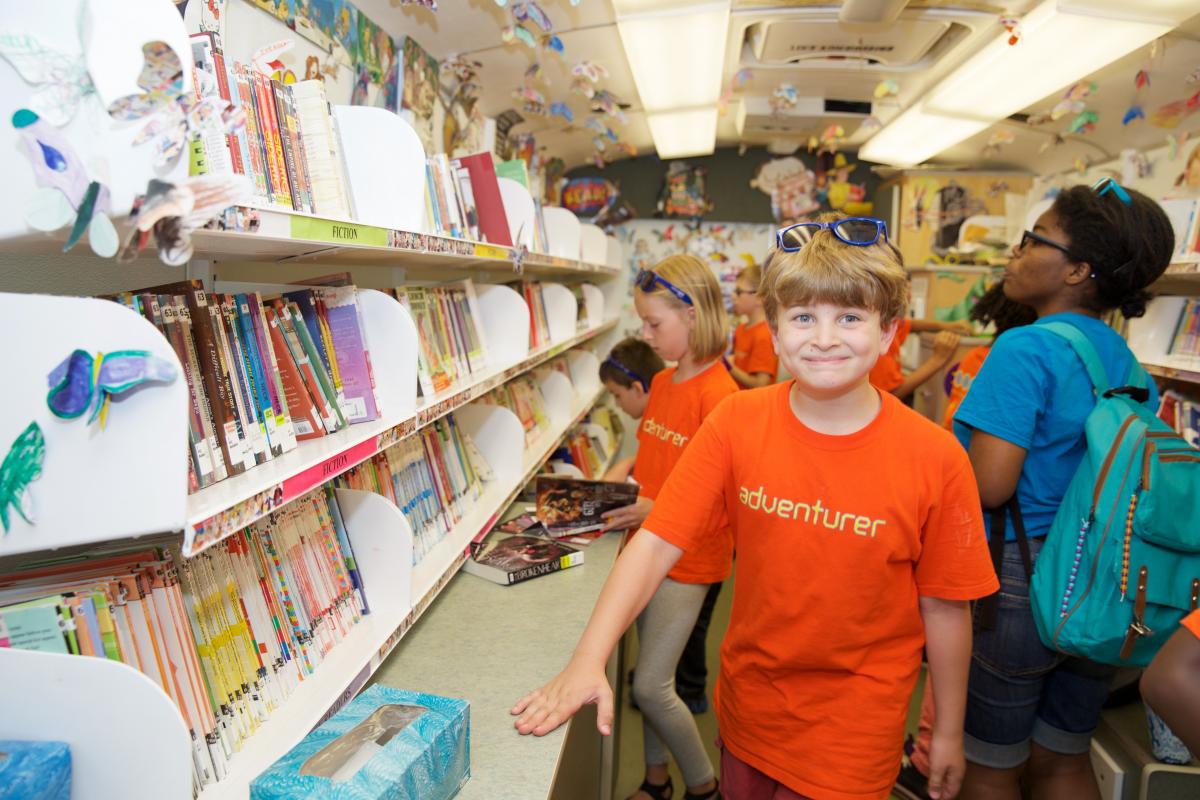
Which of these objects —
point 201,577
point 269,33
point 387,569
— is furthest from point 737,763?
point 269,33

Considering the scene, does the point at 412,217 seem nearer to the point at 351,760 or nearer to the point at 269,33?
the point at 269,33

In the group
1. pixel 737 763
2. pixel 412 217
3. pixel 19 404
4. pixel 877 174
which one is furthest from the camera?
pixel 877 174

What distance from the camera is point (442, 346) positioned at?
2.27 metres

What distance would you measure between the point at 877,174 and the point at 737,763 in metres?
6.10

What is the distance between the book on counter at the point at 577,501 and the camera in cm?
259

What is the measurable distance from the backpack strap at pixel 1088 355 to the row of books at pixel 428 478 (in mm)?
1729

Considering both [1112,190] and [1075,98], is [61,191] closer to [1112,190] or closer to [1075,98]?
[1112,190]

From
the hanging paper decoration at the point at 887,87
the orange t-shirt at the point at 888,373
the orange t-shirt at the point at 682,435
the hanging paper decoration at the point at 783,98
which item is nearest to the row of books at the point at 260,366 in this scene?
the orange t-shirt at the point at 682,435

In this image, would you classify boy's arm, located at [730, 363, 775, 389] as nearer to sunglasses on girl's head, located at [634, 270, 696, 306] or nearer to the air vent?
the air vent

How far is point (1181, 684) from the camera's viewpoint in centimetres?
99

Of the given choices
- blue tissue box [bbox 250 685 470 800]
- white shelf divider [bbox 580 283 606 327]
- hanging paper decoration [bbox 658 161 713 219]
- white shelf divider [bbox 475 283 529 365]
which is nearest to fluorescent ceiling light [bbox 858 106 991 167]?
hanging paper decoration [bbox 658 161 713 219]

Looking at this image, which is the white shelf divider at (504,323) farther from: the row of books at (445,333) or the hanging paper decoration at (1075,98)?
the hanging paper decoration at (1075,98)

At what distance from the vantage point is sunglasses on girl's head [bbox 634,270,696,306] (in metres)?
2.45

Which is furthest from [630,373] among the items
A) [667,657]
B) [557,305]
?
[667,657]
